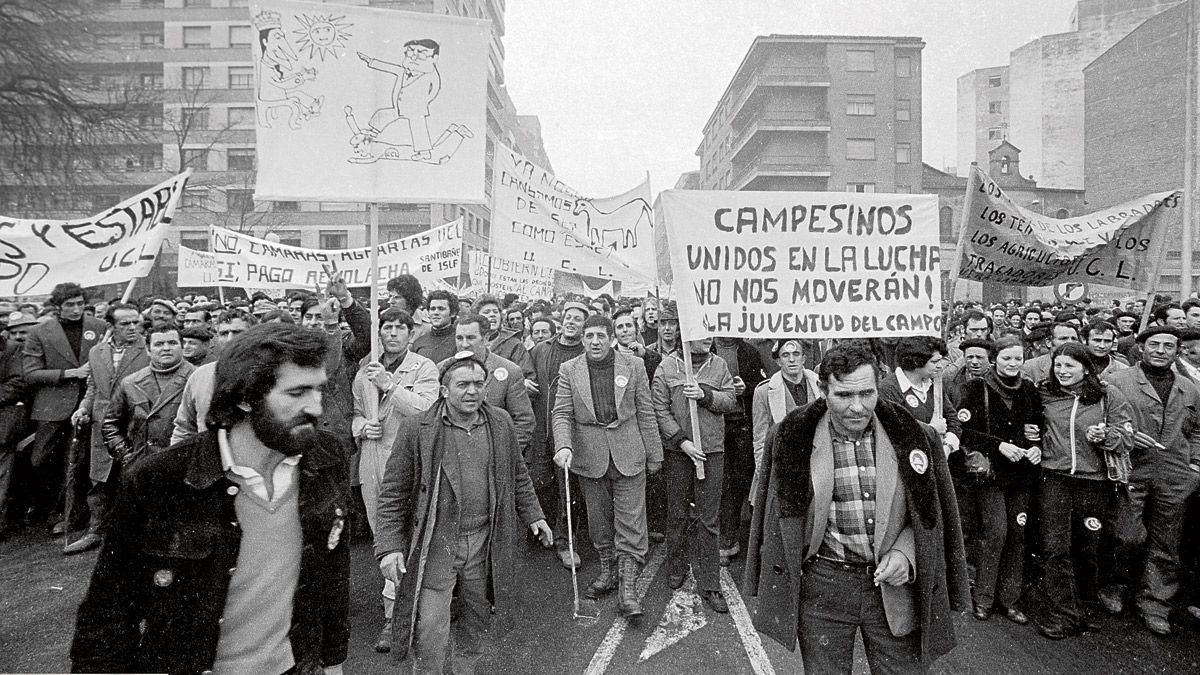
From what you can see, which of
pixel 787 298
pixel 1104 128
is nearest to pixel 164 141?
pixel 787 298

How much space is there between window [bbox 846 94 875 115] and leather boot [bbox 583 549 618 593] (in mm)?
46357

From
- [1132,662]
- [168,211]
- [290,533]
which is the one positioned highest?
[168,211]

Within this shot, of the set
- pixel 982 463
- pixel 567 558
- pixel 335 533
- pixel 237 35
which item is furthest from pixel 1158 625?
pixel 237 35

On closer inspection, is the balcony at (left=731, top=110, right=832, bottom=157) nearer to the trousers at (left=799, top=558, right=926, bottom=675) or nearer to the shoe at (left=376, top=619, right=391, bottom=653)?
the shoe at (left=376, top=619, right=391, bottom=653)

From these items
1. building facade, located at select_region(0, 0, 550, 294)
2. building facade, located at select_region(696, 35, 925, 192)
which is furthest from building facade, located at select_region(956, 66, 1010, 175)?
building facade, located at select_region(0, 0, 550, 294)

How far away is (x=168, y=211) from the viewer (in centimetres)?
602

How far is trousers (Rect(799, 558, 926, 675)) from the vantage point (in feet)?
10.0

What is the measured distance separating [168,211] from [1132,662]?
7.88 m

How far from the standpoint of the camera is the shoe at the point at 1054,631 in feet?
14.9

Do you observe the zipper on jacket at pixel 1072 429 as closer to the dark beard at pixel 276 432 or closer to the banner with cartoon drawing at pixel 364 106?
the banner with cartoon drawing at pixel 364 106

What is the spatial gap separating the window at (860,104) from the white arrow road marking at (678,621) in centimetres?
4635

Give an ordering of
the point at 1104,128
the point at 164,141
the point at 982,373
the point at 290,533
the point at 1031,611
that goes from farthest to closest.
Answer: the point at 164,141, the point at 1104,128, the point at 982,373, the point at 1031,611, the point at 290,533

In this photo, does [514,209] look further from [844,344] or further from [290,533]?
[290,533]

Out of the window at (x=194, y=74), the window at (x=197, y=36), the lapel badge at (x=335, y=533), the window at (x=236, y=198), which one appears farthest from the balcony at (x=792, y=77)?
the lapel badge at (x=335, y=533)
